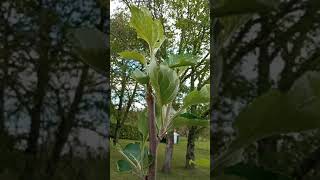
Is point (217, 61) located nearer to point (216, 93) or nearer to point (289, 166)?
point (216, 93)

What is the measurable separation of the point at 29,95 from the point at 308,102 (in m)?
0.39

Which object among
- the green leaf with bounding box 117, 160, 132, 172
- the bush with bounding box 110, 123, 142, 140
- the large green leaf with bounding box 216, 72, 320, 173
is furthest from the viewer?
the bush with bounding box 110, 123, 142, 140

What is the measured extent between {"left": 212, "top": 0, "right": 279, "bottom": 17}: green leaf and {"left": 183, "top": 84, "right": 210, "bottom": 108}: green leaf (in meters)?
0.10

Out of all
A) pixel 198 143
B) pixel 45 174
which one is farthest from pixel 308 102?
pixel 198 143

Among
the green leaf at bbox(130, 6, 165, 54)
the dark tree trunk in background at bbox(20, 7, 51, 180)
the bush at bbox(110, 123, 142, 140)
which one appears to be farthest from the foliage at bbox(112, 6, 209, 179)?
the bush at bbox(110, 123, 142, 140)

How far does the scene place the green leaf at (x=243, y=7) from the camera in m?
0.51

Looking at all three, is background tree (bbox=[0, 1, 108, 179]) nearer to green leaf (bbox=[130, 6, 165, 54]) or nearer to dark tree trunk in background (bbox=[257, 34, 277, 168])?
green leaf (bbox=[130, 6, 165, 54])

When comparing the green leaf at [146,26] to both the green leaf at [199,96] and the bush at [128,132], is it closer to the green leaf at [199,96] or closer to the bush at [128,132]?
the green leaf at [199,96]

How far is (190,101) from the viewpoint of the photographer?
21.6 inches

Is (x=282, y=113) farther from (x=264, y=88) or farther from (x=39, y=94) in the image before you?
(x=39, y=94)

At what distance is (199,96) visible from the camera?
0.54m

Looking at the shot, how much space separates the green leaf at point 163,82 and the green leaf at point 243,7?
11cm

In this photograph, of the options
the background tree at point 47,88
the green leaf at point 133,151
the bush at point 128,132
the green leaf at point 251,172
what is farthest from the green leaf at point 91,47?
the bush at point 128,132

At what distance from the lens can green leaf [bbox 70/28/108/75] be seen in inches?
21.5
